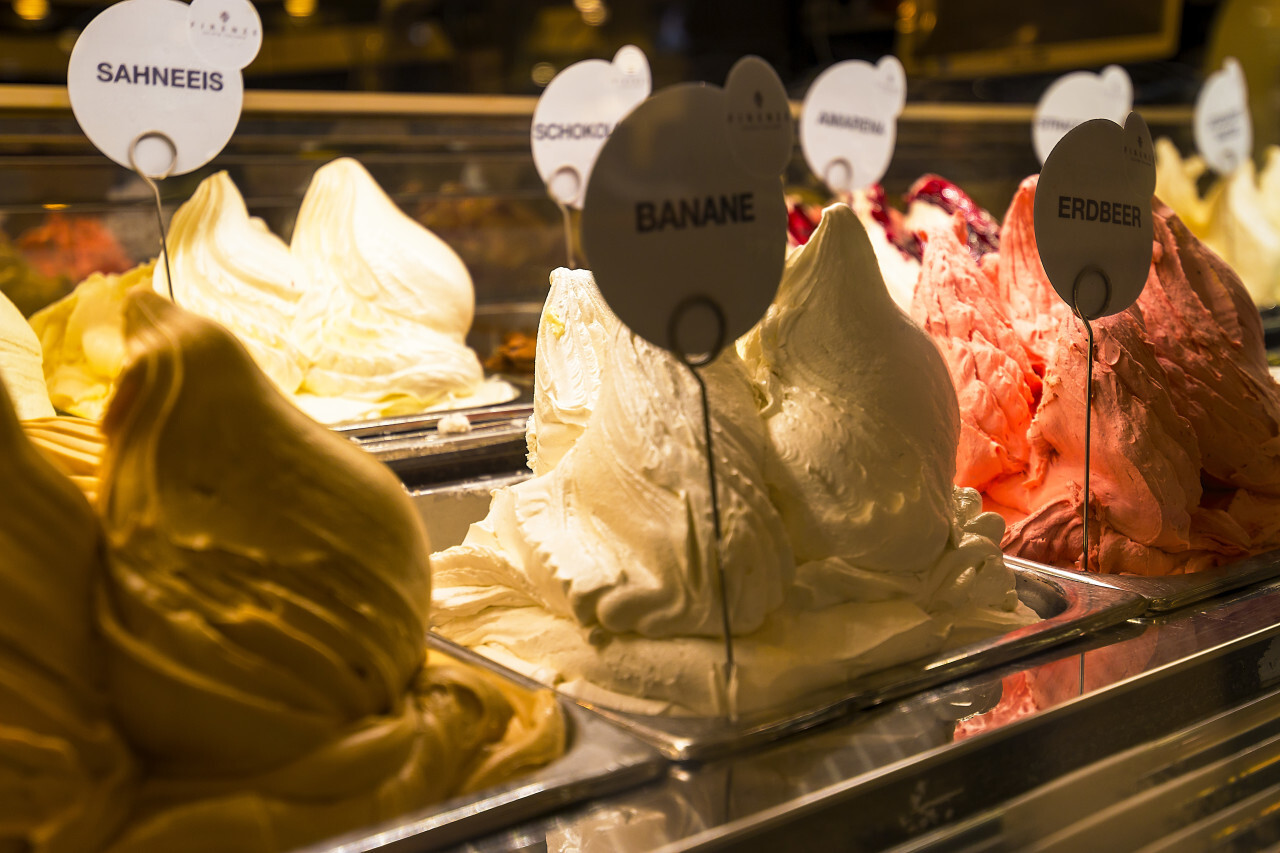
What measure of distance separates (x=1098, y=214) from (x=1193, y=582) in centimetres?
43

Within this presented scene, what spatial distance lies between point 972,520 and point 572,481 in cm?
44

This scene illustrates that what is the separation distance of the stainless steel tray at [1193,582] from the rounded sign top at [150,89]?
1.43 metres

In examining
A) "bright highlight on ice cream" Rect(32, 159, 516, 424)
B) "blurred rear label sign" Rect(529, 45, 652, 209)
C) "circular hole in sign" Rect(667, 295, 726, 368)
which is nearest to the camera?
"circular hole in sign" Rect(667, 295, 726, 368)

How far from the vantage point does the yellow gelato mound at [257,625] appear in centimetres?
76

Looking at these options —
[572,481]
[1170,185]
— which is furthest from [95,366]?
[1170,185]

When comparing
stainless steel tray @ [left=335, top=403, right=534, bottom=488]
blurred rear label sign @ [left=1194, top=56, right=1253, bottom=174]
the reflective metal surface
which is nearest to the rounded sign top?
stainless steel tray @ [left=335, top=403, right=534, bottom=488]

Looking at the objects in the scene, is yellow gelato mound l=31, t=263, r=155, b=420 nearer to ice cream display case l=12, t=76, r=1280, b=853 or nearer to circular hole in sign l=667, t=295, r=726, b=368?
ice cream display case l=12, t=76, r=1280, b=853

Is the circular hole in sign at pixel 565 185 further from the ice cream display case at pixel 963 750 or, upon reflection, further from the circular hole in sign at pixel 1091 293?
the circular hole in sign at pixel 1091 293

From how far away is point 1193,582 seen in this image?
135 cm

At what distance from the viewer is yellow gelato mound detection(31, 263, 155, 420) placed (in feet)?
6.52

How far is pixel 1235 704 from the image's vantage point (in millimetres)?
1160

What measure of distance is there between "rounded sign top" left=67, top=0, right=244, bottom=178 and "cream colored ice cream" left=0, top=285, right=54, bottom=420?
317 mm

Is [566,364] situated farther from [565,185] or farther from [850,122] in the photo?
[850,122]

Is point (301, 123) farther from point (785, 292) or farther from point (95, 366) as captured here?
point (785, 292)
